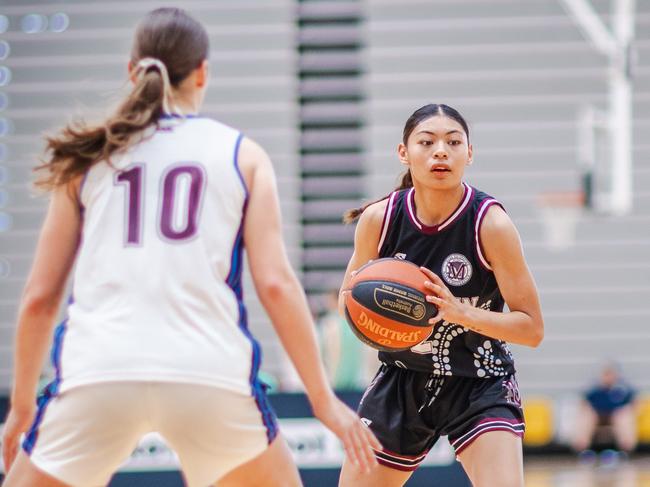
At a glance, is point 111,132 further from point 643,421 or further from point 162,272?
point 643,421

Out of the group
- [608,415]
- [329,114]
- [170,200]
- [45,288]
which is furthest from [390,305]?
[329,114]

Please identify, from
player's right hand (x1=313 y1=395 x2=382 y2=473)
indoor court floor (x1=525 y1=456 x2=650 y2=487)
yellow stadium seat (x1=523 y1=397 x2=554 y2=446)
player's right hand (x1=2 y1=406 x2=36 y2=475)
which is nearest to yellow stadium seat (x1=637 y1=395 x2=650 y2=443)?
indoor court floor (x1=525 y1=456 x2=650 y2=487)

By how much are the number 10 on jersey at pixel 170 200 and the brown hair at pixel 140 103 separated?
0.35 ft

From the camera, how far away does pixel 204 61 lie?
2859 mm

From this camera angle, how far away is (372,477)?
12.9ft

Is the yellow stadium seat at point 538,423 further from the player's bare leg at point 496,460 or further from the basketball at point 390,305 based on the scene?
the basketball at point 390,305

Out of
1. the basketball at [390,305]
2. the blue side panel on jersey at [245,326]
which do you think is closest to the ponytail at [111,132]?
the blue side panel on jersey at [245,326]

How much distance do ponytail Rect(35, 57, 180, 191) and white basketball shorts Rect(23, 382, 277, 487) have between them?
1.88 feet

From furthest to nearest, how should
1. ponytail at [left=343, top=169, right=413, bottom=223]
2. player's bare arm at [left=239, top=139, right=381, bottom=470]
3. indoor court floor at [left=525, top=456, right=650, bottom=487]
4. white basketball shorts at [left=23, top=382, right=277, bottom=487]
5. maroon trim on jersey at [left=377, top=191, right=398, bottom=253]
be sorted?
indoor court floor at [left=525, top=456, right=650, bottom=487] → ponytail at [left=343, top=169, right=413, bottom=223] → maroon trim on jersey at [left=377, top=191, right=398, bottom=253] → player's bare arm at [left=239, top=139, right=381, bottom=470] → white basketball shorts at [left=23, top=382, right=277, bottom=487]

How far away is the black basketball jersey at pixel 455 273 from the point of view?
12.9 ft

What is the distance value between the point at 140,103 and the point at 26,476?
984 mm

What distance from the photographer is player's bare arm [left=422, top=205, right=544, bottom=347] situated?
12.3 feet

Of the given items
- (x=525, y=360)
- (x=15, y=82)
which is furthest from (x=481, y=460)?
(x=15, y=82)

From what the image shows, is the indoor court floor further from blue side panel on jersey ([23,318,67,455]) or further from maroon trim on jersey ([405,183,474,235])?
blue side panel on jersey ([23,318,67,455])
